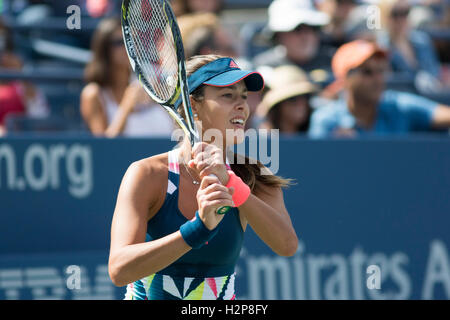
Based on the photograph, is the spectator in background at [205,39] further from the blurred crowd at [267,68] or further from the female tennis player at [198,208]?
the female tennis player at [198,208]

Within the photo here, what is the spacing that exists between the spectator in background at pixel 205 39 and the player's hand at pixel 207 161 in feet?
7.00

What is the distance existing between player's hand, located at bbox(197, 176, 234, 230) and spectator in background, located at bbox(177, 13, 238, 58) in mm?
2221

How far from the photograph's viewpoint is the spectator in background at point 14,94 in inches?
222

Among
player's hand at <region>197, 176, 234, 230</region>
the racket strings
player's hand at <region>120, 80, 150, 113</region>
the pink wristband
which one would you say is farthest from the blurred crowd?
player's hand at <region>197, 176, 234, 230</region>

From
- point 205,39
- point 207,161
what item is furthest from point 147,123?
point 207,161

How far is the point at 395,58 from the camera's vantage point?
6879mm

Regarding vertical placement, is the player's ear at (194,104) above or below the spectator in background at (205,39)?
below

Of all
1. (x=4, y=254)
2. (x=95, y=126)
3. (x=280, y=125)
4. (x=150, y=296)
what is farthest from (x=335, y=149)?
(x=150, y=296)

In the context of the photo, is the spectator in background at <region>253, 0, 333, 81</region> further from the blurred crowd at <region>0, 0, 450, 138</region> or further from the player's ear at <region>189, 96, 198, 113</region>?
the player's ear at <region>189, 96, 198, 113</region>

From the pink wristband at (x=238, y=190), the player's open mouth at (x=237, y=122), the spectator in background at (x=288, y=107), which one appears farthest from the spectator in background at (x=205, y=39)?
the pink wristband at (x=238, y=190)

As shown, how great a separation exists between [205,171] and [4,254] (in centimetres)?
254

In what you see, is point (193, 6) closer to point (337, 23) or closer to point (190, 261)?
point (337, 23)

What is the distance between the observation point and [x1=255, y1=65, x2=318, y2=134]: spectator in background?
208 inches

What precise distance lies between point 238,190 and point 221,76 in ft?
1.47
